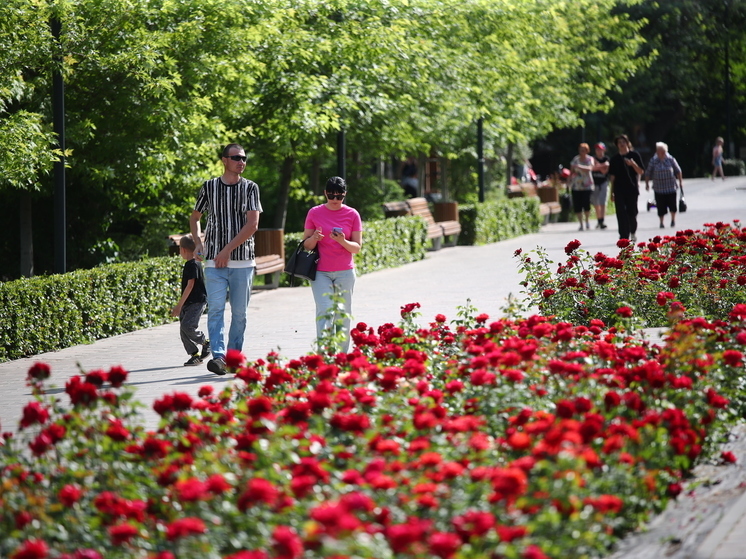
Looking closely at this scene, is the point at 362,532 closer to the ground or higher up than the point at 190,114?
closer to the ground

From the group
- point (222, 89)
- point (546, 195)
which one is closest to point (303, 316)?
point (222, 89)

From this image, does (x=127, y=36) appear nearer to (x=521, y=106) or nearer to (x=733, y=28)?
(x=521, y=106)

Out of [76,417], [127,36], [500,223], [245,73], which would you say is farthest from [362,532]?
[500,223]

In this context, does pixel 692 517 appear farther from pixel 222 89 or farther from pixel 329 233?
pixel 222 89

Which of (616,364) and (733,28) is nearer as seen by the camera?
(616,364)

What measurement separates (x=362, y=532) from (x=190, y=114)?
994 cm

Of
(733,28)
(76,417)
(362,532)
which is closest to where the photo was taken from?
(362,532)

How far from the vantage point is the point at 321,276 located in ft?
28.8

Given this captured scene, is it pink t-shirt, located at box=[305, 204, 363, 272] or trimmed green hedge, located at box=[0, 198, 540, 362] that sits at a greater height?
pink t-shirt, located at box=[305, 204, 363, 272]

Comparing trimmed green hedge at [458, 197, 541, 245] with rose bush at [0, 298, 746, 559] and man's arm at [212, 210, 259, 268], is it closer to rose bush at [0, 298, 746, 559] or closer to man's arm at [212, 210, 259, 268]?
man's arm at [212, 210, 259, 268]

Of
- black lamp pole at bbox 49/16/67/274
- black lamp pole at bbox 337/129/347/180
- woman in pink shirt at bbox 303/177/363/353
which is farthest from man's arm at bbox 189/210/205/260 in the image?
black lamp pole at bbox 337/129/347/180

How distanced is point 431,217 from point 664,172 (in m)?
4.14

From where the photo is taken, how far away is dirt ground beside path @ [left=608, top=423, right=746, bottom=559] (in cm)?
463

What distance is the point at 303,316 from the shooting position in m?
12.5
